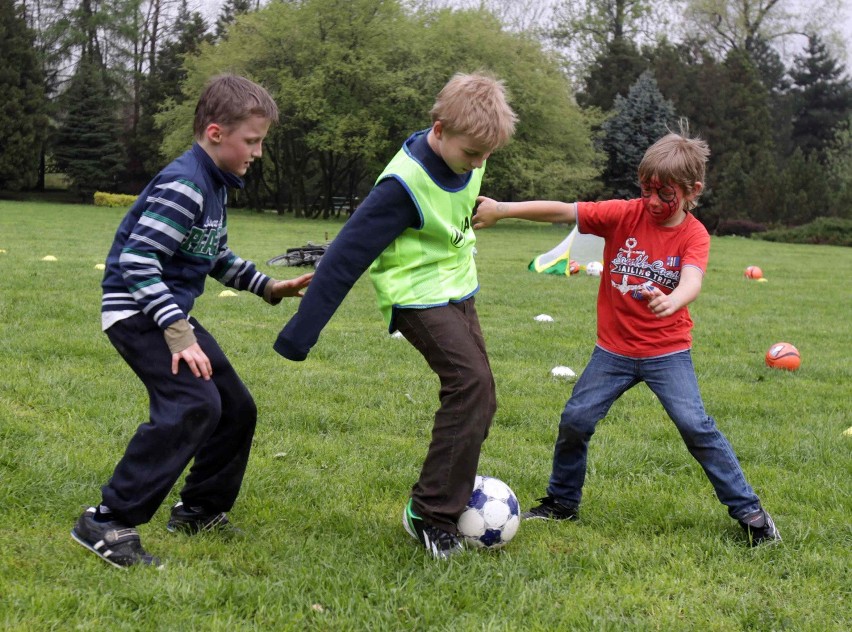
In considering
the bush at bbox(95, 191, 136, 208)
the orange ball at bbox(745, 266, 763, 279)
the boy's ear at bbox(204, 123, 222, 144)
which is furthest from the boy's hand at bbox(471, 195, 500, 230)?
the bush at bbox(95, 191, 136, 208)

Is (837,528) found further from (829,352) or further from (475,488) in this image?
(829,352)

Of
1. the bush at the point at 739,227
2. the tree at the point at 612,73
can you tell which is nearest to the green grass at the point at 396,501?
the bush at the point at 739,227

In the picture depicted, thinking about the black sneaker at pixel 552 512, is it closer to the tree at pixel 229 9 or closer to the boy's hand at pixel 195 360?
the boy's hand at pixel 195 360

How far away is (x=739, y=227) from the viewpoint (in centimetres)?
3738

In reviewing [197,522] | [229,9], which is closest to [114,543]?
[197,522]

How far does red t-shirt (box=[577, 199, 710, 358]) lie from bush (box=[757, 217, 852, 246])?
31581 mm

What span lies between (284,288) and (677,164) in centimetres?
168

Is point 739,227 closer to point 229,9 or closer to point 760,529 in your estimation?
point 229,9

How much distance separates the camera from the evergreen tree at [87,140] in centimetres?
4047

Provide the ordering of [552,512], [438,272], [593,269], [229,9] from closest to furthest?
[438,272] < [552,512] < [593,269] < [229,9]

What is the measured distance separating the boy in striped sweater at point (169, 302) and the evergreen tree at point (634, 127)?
3758 cm

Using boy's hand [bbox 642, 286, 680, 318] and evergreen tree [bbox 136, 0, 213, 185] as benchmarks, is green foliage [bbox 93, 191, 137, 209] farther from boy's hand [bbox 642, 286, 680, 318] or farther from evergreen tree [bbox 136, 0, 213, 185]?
boy's hand [bbox 642, 286, 680, 318]

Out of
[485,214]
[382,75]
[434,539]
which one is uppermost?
[382,75]

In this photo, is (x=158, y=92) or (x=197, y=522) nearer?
(x=197, y=522)
